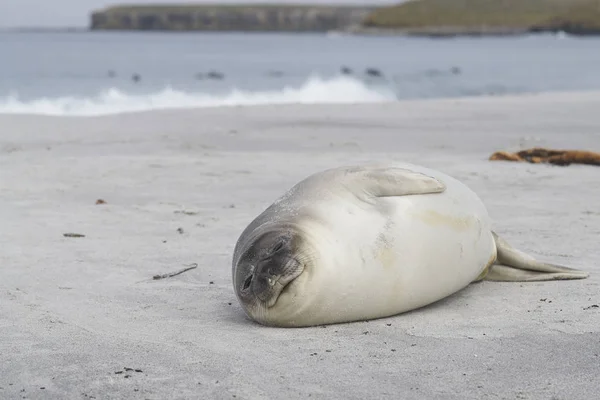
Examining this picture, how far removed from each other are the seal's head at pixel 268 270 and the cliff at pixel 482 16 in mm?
127199

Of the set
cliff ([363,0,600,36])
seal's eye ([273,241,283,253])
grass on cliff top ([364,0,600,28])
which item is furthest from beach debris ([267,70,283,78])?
grass on cliff top ([364,0,600,28])

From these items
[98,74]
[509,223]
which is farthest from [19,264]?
[98,74]

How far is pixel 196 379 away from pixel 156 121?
10.7 metres

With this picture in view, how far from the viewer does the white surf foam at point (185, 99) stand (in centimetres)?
2122

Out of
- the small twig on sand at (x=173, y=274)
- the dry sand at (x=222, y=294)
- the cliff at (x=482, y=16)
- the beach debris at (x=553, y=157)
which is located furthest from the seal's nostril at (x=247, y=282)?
the cliff at (x=482, y=16)

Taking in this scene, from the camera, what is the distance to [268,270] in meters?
3.92

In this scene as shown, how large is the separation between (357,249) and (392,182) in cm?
47

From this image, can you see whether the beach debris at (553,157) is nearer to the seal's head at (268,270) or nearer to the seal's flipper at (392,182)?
the seal's flipper at (392,182)

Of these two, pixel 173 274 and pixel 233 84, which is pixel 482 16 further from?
pixel 173 274

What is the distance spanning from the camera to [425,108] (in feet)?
51.6

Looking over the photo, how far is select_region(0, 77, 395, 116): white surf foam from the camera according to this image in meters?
21.2

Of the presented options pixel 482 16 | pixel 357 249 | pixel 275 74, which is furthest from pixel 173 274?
pixel 482 16

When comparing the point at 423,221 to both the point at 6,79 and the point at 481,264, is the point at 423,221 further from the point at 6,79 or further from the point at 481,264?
the point at 6,79

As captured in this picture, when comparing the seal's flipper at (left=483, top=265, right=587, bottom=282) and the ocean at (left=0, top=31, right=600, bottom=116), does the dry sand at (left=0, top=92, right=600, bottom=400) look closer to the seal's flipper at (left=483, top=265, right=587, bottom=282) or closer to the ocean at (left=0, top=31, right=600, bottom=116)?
the seal's flipper at (left=483, top=265, right=587, bottom=282)
